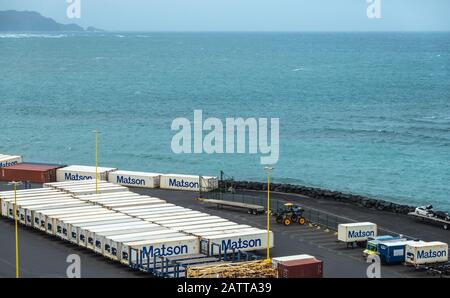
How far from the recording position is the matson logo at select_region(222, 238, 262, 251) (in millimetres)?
59031

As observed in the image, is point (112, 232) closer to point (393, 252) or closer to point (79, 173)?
point (393, 252)

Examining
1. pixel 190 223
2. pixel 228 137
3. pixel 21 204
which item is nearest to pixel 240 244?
pixel 190 223

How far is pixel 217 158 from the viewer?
126 m

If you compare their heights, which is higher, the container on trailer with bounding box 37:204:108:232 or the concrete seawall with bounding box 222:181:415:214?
the container on trailer with bounding box 37:204:108:232

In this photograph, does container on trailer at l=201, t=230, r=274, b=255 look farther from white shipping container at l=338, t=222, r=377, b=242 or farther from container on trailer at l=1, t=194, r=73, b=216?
container on trailer at l=1, t=194, r=73, b=216

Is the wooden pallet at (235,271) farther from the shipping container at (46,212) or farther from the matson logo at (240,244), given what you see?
the shipping container at (46,212)

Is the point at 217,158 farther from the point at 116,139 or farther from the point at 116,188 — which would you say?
the point at 116,188

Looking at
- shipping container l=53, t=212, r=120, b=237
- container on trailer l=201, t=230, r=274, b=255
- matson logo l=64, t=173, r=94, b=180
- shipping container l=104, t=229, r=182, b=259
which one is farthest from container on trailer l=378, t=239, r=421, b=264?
matson logo l=64, t=173, r=94, b=180

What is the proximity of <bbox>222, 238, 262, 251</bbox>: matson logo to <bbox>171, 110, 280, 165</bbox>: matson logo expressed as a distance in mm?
59354

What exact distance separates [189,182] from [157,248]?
1027 inches

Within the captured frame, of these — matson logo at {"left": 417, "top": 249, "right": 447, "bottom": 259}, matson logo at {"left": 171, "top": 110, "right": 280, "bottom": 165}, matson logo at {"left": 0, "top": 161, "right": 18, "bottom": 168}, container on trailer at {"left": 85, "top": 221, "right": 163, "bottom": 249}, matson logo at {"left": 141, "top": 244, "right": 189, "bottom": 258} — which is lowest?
matson logo at {"left": 171, "top": 110, "right": 280, "bottom": 165}

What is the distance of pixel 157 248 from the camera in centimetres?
5706
